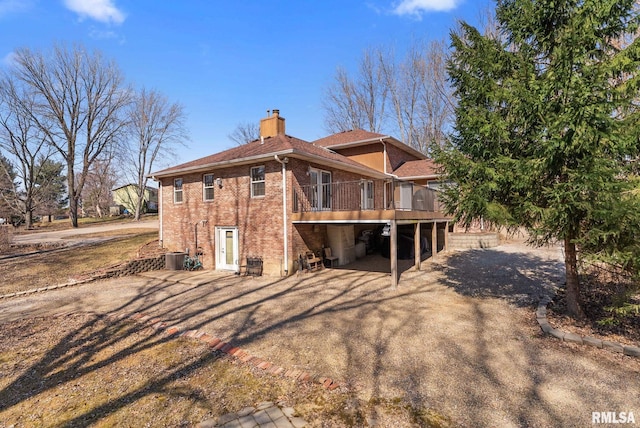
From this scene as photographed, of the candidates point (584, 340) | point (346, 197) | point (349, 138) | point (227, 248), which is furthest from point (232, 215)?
point (584, 340)

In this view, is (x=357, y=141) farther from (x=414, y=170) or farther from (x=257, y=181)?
(x=257, y=181)

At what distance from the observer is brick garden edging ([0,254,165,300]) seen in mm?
Result: 9469

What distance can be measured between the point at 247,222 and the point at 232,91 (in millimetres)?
9595

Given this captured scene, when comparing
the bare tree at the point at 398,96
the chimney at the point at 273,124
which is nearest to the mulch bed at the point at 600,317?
the chimney at the point at 273,124

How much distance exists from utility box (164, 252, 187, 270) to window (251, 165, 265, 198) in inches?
167

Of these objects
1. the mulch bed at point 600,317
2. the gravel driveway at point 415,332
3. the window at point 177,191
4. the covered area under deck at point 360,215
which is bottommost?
the gravel driveway at point 415,332

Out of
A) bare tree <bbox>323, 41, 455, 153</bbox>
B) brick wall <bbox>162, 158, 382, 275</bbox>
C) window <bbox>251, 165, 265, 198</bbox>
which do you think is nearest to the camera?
brick wall <bbox>162, 158, 382, 275</bbox>

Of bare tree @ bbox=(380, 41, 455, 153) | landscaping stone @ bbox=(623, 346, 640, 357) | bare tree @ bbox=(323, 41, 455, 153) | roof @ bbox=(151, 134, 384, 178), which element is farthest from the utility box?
bare tree @ bbox=(380, 41, 455, 153)

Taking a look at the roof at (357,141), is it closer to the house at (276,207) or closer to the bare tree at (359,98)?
the house at (276,207)

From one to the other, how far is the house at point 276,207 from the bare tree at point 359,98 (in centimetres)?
1645

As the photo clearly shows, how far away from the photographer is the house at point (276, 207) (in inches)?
430

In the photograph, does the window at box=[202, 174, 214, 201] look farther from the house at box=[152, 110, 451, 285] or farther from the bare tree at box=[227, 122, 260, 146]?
the bare tree at box=[227, 122, 260, 146]

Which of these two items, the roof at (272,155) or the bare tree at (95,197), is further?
the bare tree at (95,197)

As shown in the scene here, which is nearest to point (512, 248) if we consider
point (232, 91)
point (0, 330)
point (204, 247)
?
point (204, 247)
